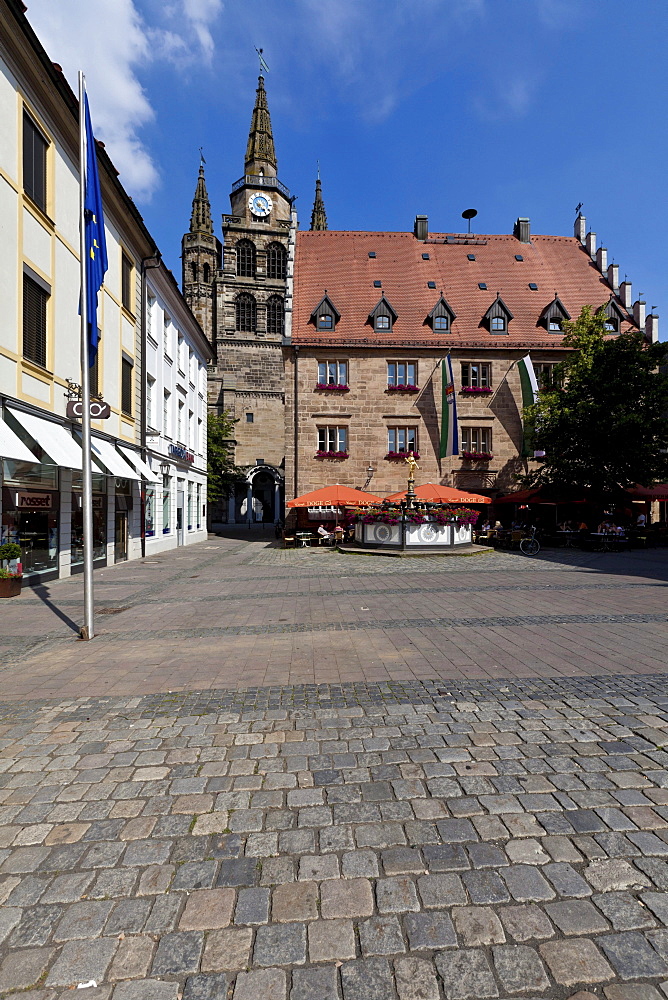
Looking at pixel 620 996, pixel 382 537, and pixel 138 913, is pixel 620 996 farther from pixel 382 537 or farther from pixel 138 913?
pixel 382 537

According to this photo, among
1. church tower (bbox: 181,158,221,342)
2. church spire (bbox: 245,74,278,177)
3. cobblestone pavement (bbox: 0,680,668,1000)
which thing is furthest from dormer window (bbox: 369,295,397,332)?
church spire (bbox: 245,74,278,177)

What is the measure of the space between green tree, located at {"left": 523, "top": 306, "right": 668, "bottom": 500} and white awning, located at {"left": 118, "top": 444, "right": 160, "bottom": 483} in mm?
18534

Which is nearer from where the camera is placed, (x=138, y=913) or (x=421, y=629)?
(x=138, y=913)

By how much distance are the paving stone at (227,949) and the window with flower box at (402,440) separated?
25837 millimetres

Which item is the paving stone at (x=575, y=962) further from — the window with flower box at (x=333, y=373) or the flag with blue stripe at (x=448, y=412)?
the window with flower box at (x=333, y=373)

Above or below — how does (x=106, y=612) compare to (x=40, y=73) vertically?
below

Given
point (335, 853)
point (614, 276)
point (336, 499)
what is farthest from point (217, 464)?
point (335, 853)

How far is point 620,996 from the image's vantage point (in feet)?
6.01

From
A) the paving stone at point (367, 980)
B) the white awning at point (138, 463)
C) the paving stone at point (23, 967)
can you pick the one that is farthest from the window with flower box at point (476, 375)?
the paving stone at point (23, 967)

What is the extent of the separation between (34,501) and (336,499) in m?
12.9

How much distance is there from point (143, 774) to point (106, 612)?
581 cm

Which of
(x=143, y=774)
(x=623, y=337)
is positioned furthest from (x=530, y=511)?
(x=143, y=774)

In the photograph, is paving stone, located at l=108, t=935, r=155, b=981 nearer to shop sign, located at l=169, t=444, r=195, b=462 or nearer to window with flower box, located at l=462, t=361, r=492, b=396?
shop sign, located at l=169, t=444, r=195, b=462

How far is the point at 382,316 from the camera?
28.3m
